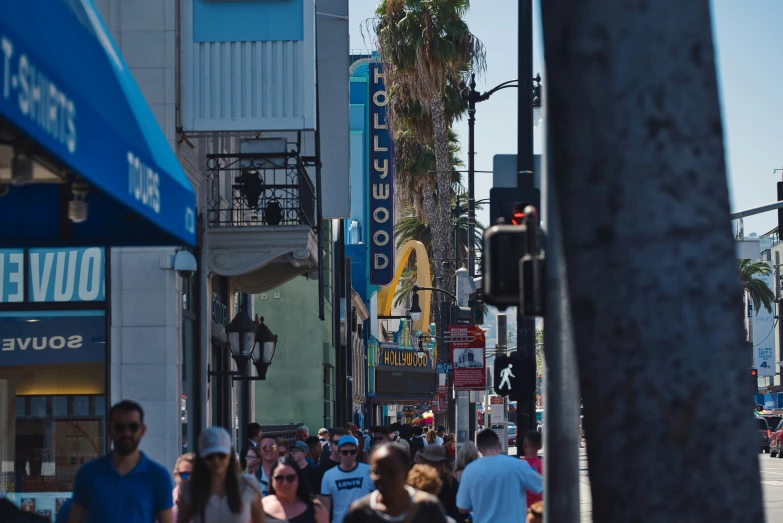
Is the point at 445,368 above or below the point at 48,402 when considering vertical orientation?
above

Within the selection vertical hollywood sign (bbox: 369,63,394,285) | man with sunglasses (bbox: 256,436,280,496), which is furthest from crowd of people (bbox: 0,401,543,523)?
vertical hollywood sign (bbox: 369,63,394,285)

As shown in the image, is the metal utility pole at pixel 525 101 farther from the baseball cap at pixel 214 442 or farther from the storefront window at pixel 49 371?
the baseball cap at pixel 214 442

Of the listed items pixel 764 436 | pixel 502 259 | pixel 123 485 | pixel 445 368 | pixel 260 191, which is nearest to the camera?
pixel 502 259

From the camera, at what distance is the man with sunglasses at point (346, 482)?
10.6 metres

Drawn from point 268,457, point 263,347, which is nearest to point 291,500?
point 268,457

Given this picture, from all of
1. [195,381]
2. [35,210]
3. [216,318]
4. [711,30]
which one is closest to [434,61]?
[216,318]

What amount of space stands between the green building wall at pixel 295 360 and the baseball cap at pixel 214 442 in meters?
28.0

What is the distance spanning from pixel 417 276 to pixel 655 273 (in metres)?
52.4

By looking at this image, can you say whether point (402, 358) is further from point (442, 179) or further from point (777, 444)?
point (442, 179)

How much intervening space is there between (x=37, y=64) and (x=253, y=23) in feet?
32.4

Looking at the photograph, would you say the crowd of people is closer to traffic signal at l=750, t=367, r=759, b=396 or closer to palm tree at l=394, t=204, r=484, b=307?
traffic signal at l=750, t=367, r=759, b=396

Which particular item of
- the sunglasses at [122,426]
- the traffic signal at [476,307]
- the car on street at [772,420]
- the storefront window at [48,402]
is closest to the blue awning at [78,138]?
the sunglasses at [122,426]

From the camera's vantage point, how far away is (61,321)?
14.1m

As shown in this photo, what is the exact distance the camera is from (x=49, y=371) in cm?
1394
